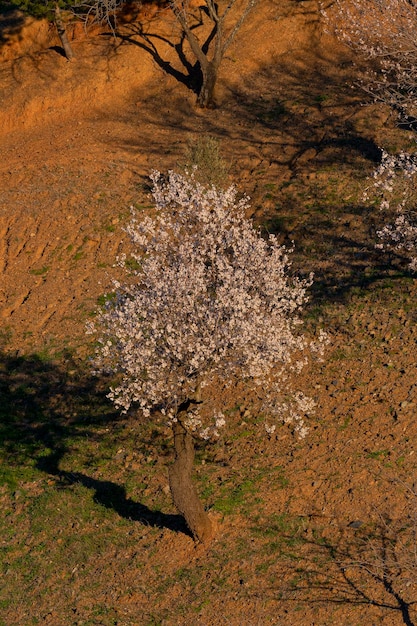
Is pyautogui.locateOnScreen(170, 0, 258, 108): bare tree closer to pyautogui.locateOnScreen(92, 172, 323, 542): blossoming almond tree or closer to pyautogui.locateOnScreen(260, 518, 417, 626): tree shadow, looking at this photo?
pyautogui.locateOnScreen(92, 172, 323, 542): blossoming almond tree

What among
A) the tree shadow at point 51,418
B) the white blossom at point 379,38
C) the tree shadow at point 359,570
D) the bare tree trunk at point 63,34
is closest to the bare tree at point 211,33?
the white blossom at point 379,38

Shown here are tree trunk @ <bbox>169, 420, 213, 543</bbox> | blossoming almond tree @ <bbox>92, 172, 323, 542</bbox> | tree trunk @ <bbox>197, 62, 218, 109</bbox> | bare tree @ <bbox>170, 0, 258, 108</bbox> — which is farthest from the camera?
tree trunk @ <bbox>197, 62, 218, 109</bbox>

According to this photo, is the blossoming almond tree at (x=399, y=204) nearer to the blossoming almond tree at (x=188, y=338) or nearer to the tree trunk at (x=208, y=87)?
the blossoming almond tree at (x=188, y=338)

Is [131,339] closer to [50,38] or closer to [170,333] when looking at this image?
[170,333]

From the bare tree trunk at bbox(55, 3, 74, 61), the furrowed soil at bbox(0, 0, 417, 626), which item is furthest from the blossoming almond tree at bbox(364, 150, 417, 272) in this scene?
the bare tree trunk at bbox(55, 3, 74, 61)

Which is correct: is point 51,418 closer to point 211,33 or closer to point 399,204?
point 399,204
